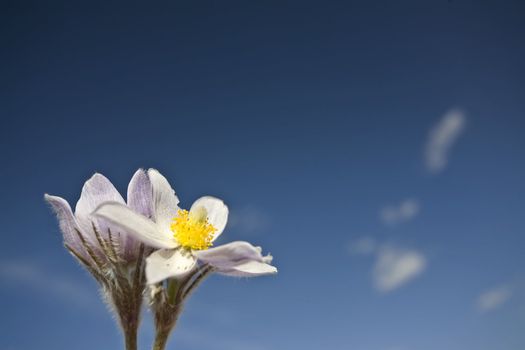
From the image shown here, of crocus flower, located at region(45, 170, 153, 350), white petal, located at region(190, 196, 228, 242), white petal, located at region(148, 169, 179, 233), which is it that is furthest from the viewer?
white petal, located at region(190, 196, 228, 242)

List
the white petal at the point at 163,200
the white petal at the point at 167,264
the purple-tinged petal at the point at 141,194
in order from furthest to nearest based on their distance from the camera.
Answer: the white petal at the point at 163,200 → the purple-tinged petal at the point at 141,194 → the white petal at the point at 167,264

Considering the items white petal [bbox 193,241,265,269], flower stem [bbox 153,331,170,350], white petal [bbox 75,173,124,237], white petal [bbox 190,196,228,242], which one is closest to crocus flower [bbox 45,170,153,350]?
white petal [bbox 75,173,124,237]

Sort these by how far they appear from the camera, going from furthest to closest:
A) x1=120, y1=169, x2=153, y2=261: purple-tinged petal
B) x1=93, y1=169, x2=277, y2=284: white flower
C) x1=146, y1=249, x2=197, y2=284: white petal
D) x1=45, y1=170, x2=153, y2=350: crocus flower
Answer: x1=120, y1=169, x2=153, y2=261: purple-tinged petal
x1=45, y1=170, x2=153, y2=350: crocus flower
x1=93, y1=169, x2=277, y2=284: white flower
x1=146, y1=249, x2=197, y2=284: white petal

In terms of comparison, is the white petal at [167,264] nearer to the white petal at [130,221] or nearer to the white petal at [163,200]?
the white petal at [130,221]

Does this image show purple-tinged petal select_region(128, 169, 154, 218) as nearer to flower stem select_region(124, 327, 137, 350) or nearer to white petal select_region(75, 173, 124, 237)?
white petal select_region(75, 173, 124, 237)

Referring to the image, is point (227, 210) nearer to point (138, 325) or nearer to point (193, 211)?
point (193, 211)

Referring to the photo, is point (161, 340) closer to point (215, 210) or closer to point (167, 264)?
point (167, 264)

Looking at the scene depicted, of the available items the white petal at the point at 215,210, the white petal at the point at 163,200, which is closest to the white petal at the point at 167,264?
the white petal at the point at 163,200

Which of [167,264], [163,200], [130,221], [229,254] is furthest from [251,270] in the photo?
[163,200]
